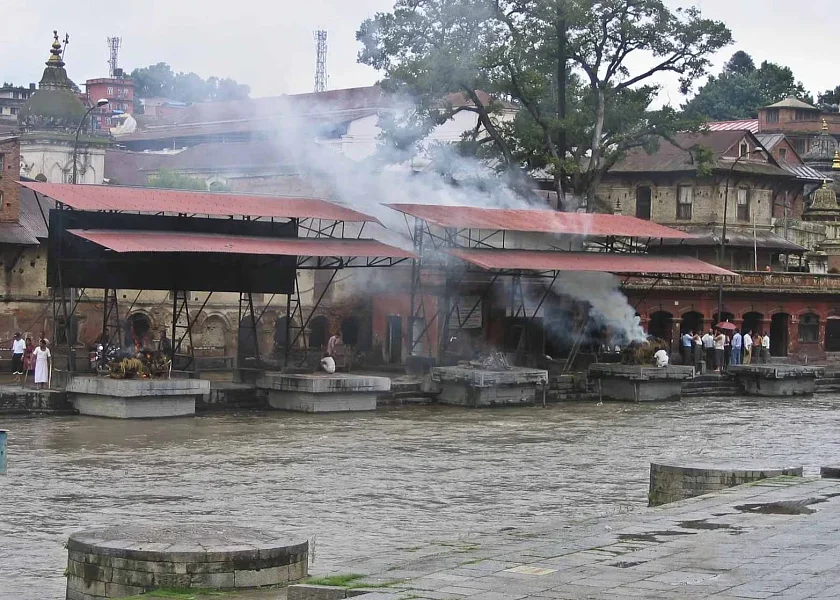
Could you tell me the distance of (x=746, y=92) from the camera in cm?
11812

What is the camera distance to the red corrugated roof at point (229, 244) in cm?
3606

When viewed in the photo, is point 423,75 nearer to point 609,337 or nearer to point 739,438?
point 609,337

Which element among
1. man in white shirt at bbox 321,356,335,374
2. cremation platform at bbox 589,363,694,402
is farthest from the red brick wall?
cremation platform at bbox 589,363,694,402

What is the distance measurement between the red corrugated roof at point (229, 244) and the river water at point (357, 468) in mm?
4185

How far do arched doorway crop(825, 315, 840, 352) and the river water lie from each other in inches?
870

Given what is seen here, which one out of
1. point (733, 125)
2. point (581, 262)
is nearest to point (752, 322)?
point (581, 262)

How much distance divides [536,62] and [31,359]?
2297cm

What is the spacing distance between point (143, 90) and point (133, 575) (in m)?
115

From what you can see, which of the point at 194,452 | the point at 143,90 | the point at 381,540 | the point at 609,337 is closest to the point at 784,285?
the point at 609,337

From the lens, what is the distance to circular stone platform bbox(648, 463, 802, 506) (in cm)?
1945

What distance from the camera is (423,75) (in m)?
51.8

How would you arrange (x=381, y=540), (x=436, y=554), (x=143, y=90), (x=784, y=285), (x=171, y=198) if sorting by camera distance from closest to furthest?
(x=436, y=554)
(x=381, y=540)
(x=171, y=198)
(x=784, y=285)
(x=143, y=90)

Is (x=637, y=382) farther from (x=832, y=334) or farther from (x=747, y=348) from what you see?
(x=832, y=334)

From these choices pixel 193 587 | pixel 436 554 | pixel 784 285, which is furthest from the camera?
pixel 784 285
